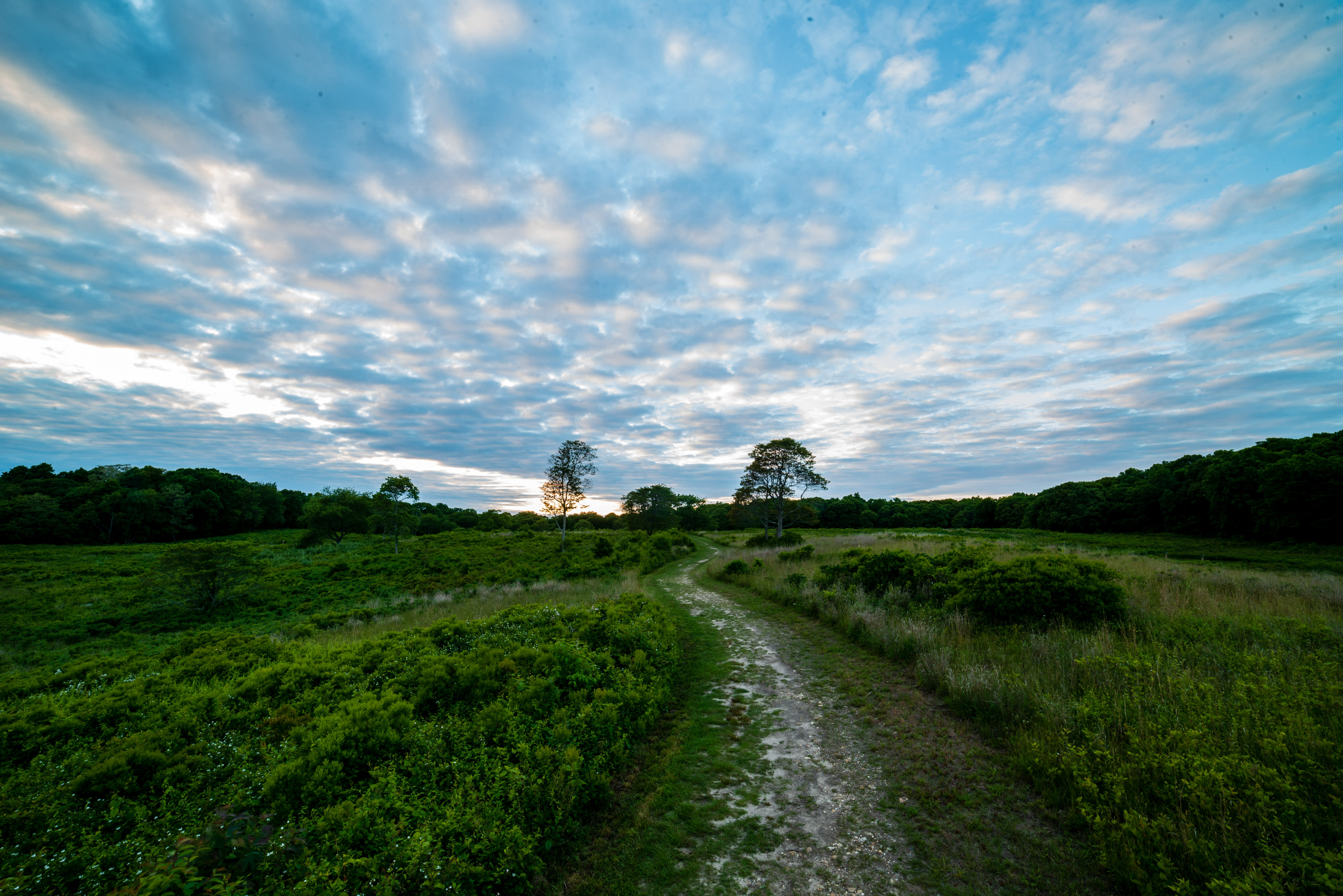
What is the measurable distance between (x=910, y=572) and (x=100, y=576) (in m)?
49.5

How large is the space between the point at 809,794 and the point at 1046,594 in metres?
8.45

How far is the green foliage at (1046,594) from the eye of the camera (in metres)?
10.0

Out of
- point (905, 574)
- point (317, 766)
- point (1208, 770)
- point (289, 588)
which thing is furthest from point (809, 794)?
point (289, 588)

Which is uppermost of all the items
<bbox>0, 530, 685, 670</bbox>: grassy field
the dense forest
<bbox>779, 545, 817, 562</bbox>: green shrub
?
the dense forest

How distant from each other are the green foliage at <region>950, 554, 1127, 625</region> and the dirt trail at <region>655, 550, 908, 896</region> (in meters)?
4.83

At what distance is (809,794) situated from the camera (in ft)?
18.0

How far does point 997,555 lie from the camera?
18.0 metres

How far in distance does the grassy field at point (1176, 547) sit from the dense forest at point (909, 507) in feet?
8.97

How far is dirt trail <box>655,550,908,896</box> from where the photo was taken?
4172 millimetres

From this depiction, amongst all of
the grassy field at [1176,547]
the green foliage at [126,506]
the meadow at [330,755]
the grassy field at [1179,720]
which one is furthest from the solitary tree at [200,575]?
the green foliage at [126,506]

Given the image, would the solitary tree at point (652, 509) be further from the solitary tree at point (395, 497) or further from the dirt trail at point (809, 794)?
the dirt trail at point (809, 794)

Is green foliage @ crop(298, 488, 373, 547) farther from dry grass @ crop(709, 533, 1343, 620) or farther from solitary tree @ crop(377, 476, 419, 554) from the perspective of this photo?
dry grass @ crop(709, 533, 1343, 620)

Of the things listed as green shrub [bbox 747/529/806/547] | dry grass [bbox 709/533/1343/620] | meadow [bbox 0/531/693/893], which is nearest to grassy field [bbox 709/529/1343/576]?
green shrub [bbox 747/529/806/547]

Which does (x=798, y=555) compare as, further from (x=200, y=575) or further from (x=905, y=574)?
(x=200, y=575)
